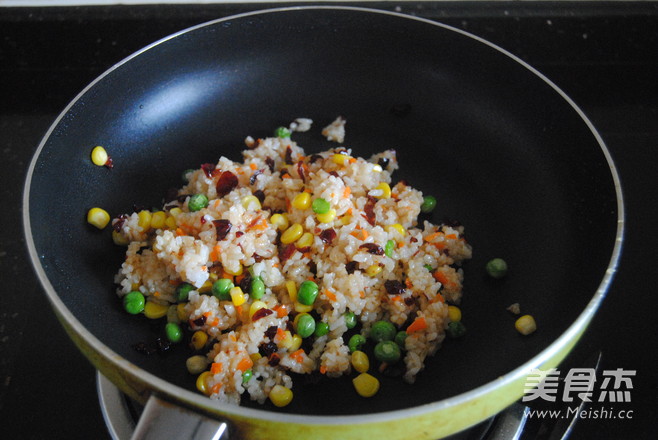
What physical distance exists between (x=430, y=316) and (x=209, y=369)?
0.45 m

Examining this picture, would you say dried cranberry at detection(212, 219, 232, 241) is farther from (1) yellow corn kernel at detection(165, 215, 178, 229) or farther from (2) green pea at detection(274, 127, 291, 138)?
(2) green pea at detection(274, 127, 291, 138)

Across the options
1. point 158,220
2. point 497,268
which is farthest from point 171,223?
point 497,268

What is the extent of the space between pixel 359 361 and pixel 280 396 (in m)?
0.17

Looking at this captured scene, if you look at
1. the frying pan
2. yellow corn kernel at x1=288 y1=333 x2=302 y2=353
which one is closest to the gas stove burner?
the frying pan

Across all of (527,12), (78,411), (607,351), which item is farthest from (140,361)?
(527,12)

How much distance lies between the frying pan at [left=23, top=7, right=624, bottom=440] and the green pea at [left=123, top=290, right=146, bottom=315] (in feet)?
0.08

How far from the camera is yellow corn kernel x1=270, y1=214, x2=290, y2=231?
1.25 metres

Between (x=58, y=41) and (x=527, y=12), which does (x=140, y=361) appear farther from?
(x=527, y=12)

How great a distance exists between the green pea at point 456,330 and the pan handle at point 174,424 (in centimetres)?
52

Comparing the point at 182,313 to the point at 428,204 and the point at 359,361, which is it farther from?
the point at 428,204

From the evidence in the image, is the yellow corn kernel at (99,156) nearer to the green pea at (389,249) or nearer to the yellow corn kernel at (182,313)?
the yellow corn kernel at (182,313)

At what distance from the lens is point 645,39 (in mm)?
1719

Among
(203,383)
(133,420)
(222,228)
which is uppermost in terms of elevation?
(222,228)

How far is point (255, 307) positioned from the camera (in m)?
1.13
